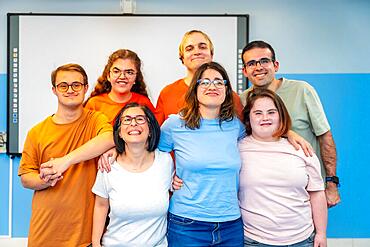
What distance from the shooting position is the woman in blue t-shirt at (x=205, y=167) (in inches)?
67.4

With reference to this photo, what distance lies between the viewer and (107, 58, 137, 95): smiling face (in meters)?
2.11

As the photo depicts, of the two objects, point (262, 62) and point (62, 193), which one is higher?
point (262, 62)

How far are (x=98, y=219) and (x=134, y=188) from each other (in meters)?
0.24

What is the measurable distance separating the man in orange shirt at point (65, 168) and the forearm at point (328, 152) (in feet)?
3.86

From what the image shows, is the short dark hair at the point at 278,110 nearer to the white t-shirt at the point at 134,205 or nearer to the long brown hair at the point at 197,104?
the long brown hair at the point at 197,104

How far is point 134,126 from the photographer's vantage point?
178 cm

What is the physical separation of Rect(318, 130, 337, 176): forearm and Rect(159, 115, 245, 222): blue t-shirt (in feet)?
2.04

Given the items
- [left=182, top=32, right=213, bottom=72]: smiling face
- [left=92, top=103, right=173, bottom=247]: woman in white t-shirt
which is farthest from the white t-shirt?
[left=182, top=32, right=213, bottom=72]: smiling face

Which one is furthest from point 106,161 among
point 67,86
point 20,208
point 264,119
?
point 20,208

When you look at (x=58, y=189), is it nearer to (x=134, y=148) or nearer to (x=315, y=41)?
(x=134, y=148)

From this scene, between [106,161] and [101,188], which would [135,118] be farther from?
[101,188]

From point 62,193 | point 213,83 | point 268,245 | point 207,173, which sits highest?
point 213,83

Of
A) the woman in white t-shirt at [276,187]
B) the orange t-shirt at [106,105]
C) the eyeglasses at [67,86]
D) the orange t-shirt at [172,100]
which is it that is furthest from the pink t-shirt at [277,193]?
the eyeglasses at [67,86]

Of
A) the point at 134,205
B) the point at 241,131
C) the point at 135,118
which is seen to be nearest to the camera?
the point at 134,205
